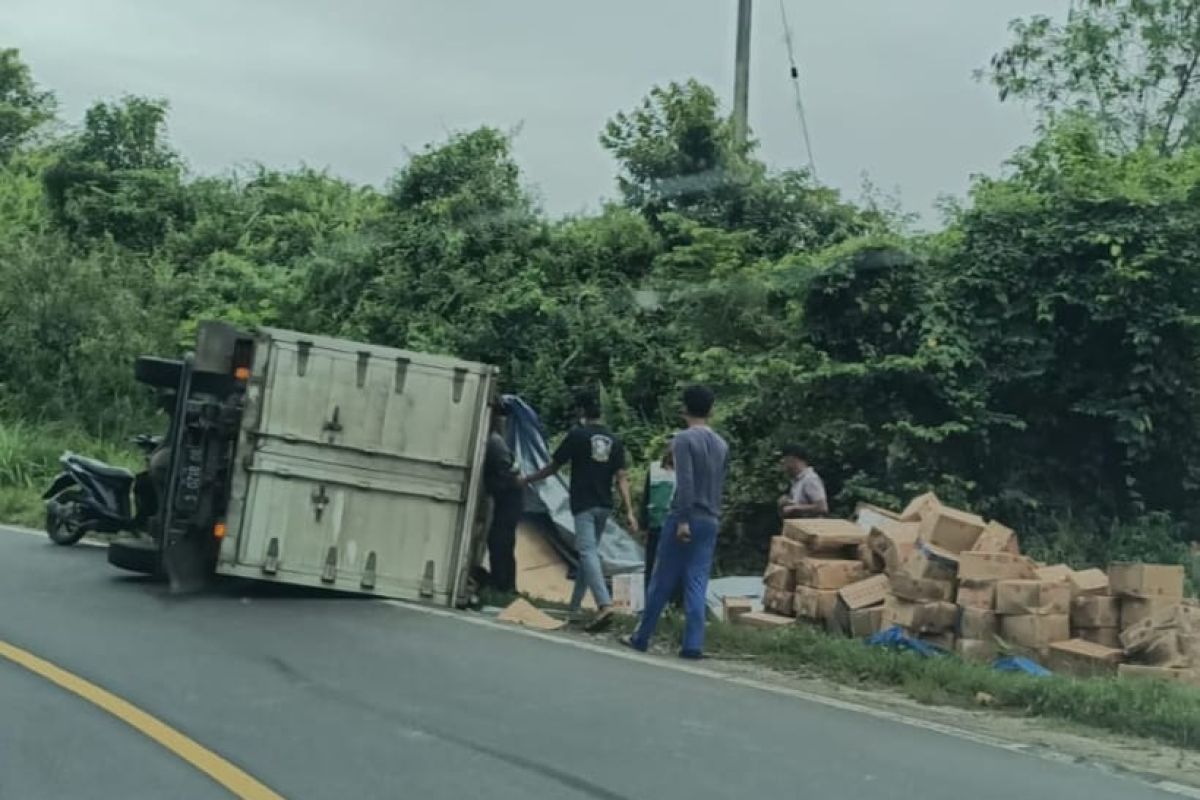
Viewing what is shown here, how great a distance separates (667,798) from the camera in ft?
20.8

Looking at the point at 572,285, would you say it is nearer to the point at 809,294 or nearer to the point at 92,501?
the point at 809,294

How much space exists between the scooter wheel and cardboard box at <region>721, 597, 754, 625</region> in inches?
269

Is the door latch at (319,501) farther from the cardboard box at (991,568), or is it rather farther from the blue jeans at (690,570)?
the cardboard box at (991,568)

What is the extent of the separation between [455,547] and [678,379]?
662 cm

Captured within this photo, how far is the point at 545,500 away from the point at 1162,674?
19.2 feet

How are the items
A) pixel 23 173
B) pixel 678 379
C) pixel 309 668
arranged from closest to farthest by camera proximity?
pixel 309 668 → pixel 678 379 → pixel 23 173

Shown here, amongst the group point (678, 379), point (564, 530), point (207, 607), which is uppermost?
point (678, 379)

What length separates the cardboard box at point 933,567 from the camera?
417 inches

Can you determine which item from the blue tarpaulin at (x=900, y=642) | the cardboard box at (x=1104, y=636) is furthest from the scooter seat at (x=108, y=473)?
the cardboard box at (x=1104, y=636)

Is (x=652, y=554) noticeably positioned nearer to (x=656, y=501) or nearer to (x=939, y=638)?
(x=656, y=501)

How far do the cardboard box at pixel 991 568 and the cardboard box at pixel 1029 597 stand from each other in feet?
0.56

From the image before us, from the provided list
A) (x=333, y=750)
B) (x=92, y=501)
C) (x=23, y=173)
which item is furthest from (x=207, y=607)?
(x=23, y=173)

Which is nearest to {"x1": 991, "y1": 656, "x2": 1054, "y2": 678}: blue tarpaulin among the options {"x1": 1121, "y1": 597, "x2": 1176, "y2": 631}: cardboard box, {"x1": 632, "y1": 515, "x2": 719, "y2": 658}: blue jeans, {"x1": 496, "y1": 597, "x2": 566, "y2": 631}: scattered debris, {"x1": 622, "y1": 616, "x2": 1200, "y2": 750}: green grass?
{"x1": 622, "y1": 616, "x2": 1200, "y2": 750}: green grass

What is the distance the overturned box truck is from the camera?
1152 centimetres
